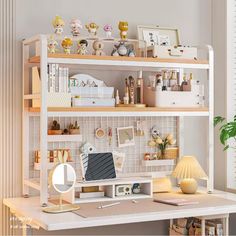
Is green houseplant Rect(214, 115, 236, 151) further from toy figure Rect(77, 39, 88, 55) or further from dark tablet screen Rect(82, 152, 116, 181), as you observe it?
toy figure Rect(77, 39, 88, 55)

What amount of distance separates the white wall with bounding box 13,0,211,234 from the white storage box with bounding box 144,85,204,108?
0.42 meters

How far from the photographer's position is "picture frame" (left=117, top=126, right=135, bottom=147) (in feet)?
11.4

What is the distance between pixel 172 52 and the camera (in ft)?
10.9

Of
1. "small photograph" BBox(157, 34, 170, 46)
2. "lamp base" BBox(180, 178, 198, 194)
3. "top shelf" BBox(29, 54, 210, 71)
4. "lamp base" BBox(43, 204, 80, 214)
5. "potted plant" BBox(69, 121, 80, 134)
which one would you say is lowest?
"lamp base" BBox(43, 204, 80, 214)

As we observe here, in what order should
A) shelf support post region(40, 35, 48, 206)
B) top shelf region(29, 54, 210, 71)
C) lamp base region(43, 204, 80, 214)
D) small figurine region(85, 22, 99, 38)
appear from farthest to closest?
1. small figurine region(85, 22, 99, 38)
2. top shelf region(29, 54, 210, 71)
3. shelf support post region(40, 35, 48, 206)
4. lamp base region(43, 204, 80, 214)

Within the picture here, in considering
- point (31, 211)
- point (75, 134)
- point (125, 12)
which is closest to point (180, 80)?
point (125, 12)

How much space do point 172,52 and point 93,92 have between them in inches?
22.8

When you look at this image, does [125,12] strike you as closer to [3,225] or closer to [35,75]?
[35,75]

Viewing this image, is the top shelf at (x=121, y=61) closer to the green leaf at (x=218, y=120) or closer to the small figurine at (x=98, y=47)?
the small figurine at (x=98, y=47)

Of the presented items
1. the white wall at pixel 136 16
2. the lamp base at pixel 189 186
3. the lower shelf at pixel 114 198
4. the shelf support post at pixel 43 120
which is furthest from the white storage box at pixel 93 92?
the lamp base at pixel 189 186

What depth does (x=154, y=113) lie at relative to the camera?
3195 millimetres

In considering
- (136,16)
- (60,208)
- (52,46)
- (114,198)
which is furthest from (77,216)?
(136,16)

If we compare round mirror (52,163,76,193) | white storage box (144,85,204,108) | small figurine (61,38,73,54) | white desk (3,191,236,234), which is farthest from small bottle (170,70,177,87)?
round mirror (52,163,76,193)

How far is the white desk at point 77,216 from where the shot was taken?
2502 mm
